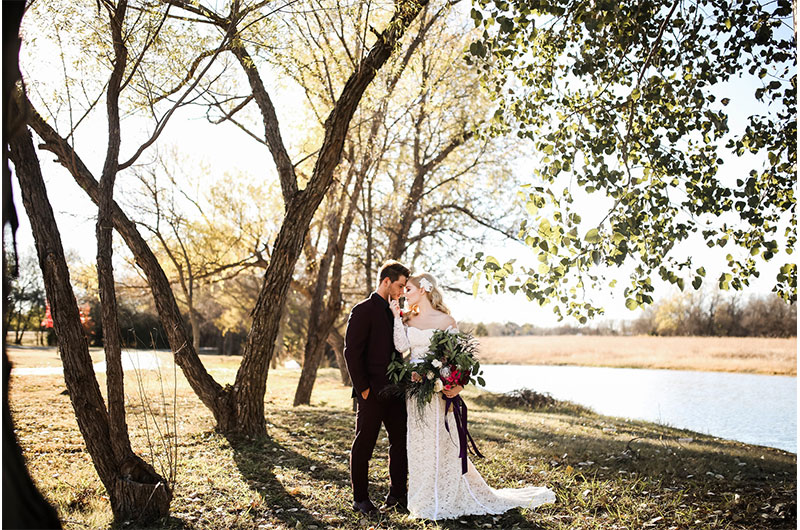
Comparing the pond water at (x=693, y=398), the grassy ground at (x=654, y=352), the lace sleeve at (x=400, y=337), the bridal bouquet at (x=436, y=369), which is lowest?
the pond water at (x=693, y=398)

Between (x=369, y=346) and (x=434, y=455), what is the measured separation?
3.84 ft

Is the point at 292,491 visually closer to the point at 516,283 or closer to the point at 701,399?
the point at 516,283

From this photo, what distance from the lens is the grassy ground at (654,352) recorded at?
111 feet

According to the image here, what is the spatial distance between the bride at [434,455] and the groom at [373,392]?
5.1 inches

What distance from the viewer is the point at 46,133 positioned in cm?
692

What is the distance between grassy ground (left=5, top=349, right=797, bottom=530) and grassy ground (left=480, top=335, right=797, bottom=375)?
83.1 feet

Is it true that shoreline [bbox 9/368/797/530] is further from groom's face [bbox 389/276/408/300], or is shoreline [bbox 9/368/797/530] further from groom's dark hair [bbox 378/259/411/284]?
groom's dark hair [bbox 378/259/411/284]

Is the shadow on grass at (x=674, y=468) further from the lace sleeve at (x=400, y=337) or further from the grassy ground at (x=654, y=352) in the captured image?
the grassy ground at (x=654, y=352)

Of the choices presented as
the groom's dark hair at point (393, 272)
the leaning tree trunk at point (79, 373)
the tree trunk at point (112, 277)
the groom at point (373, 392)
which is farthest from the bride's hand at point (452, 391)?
the tree trunk at point (112, 277)

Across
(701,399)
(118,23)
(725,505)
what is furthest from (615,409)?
(118,23)

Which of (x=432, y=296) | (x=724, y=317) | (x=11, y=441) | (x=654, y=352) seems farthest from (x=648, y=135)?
(x=724, y=317)

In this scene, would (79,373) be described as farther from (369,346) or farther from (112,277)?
(369,346)

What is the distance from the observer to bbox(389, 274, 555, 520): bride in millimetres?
5621

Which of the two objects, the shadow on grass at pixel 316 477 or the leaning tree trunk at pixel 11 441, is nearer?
the leaning tree trunk at pixel 11 441
